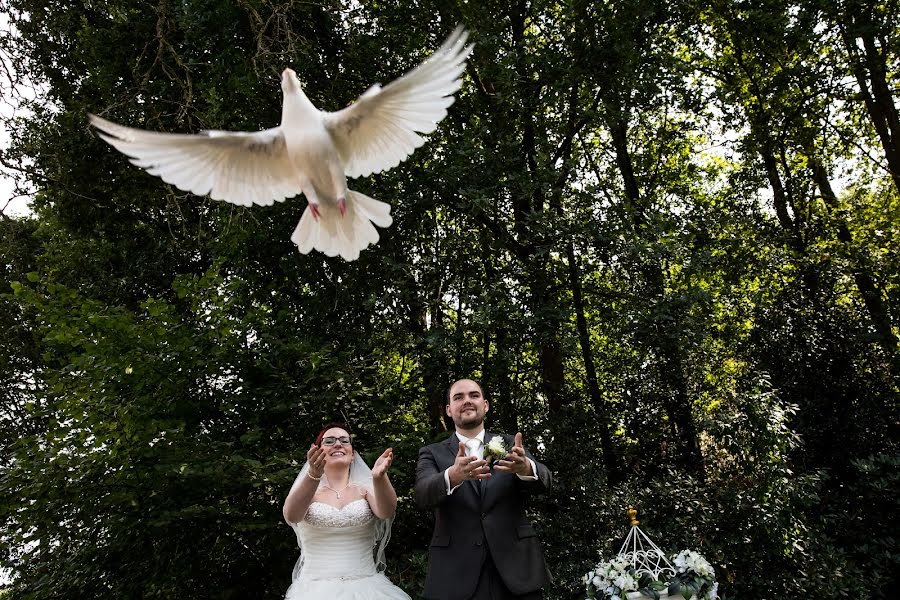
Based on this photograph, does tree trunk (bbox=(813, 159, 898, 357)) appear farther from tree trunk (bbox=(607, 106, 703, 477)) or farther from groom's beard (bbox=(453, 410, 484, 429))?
groom's beard (bbox=(453, 410, 484, 429))

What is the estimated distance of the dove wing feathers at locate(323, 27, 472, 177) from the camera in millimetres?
2123

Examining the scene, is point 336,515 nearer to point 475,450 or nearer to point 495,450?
point 475,450

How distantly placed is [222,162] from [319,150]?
0.53m

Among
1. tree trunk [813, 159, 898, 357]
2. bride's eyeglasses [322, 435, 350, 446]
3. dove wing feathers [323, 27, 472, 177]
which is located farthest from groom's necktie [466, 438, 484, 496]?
tree trunk [813, 159, 898, 357]

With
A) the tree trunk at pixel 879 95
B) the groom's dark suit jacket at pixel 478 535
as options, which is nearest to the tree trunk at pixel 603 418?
the groom's dark suit jacket at pixel 478 535

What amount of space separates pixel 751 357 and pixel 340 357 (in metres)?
3.79

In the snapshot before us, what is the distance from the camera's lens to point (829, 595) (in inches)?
175

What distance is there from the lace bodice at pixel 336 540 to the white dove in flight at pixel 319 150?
1.27 metres

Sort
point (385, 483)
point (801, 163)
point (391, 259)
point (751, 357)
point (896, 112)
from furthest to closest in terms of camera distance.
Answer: point (801, 163) < point (896, 112) < point (751, 357) < point (391, 259) < point (385, 483)

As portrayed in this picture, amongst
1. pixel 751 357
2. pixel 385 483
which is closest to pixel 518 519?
pixel 385 483

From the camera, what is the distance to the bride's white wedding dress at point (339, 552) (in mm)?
3021

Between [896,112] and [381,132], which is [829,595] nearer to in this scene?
[381,132]

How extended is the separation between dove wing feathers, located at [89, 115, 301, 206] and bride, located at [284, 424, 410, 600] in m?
1.13

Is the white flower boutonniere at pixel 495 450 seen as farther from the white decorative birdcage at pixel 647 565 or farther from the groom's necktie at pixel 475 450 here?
the white decorative birdcage at pixel 647 565
